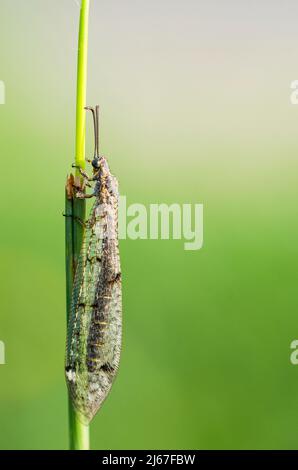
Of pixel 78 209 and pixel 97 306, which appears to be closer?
pixel 78 209

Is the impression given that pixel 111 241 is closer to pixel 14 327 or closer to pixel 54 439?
pixel 14 327

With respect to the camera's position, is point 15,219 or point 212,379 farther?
point 212,379

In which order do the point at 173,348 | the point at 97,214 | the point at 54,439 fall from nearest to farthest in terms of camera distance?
the point at 97,214, the point at 54,439, the point at 173,348

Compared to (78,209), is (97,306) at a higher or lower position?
lower

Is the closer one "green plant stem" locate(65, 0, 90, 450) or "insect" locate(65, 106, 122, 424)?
"green plant stem" locate(65, 0, 90, 450)

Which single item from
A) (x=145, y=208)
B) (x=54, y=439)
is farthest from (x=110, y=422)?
(x=145, y=208)
